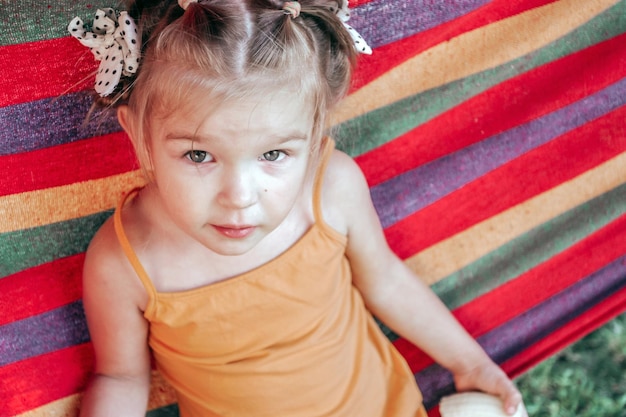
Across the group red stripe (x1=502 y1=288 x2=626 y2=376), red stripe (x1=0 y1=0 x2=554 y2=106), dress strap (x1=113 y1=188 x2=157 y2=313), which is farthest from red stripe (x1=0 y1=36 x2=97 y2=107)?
red stripe (x1=502 y1=288 x2=626 y2=376)

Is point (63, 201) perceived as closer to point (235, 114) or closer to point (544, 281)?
point (235, 114)

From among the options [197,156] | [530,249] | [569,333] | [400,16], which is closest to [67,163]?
[197,156]

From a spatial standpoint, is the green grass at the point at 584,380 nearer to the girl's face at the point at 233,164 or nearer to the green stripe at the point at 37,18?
the girl's face at the point at 233,164

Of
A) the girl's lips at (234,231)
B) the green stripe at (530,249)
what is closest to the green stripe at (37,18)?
the girl's lips at (234,231)

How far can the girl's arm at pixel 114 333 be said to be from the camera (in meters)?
1.03

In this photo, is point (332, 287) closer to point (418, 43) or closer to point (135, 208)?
point (135, 208)

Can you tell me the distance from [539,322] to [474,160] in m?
0.38

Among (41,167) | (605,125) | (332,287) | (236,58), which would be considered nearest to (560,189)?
(605,125)

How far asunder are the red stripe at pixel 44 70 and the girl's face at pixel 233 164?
21 cm

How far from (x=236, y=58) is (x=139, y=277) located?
1.20 ft

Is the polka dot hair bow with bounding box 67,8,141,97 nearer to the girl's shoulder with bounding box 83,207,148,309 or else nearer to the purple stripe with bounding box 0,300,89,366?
the girl's shoulder with bounding box 83,207,148,309

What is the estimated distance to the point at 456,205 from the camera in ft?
4.41

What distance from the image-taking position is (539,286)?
57.2 inches

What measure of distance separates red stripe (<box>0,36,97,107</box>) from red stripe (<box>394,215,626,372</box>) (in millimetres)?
767
